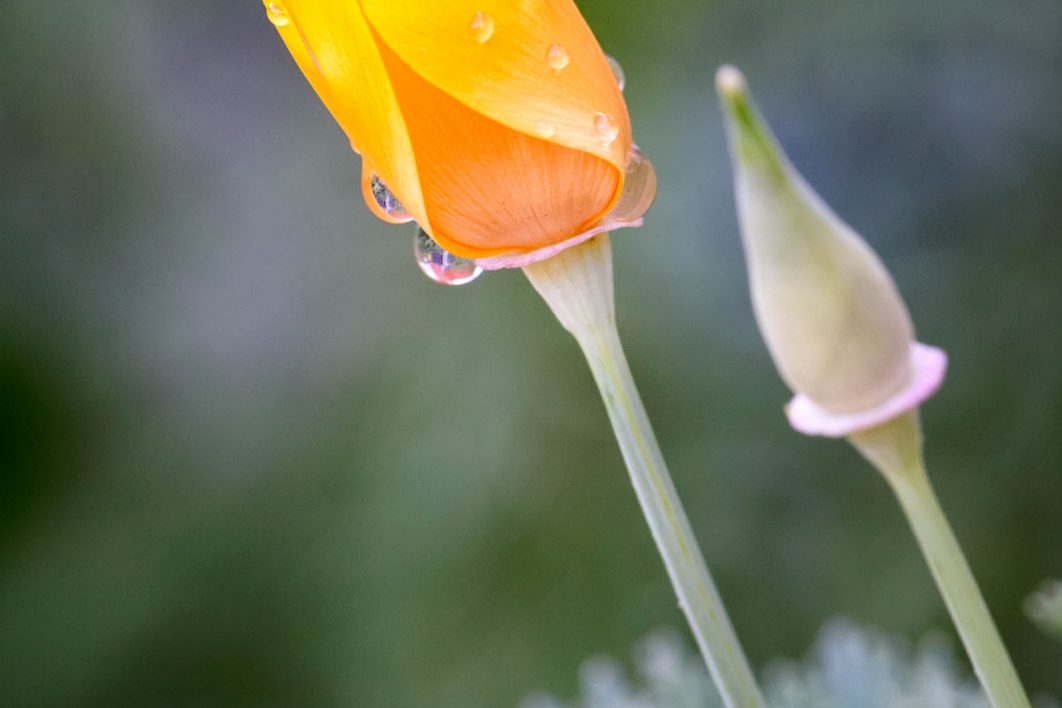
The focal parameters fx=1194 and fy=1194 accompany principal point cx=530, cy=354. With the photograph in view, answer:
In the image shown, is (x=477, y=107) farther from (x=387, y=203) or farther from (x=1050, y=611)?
(x=1050, y=611)

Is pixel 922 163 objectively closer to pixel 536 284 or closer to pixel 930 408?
pixel 930 408

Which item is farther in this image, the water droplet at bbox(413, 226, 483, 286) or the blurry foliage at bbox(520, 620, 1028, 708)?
the blurry foliage at bbox(520, 620, 1028, 708)

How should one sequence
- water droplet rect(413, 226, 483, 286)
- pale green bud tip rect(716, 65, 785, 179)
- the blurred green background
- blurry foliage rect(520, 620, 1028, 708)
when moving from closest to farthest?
pale green bud tip rect(716, 65, 785, 179) → water droplet rect(413, 226, 483, 286) → blurry foliage rect(520, 620, 1028, 708) → the blurred green background

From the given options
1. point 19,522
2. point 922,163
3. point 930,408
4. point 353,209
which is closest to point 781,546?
point 930,408

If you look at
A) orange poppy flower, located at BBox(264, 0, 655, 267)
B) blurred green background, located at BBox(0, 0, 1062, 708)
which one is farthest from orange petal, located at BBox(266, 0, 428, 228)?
blurred green background, located at BBox(0, 0, 1062, 708)

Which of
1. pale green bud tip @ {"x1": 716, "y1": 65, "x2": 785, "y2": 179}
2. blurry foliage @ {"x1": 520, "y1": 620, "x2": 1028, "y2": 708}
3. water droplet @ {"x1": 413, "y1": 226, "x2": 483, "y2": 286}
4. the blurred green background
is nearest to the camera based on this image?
pale green bud tip @ {"x1": 716, "y1": 65, "x2": 785, "y2": 179}

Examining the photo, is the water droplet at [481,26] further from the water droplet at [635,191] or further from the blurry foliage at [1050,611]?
the blurry foliage at [1050,611]

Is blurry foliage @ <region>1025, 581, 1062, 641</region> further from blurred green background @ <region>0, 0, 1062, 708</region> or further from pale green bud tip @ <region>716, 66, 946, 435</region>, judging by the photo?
blurred green background @ <region>0, 0, 1062, 708</region>
